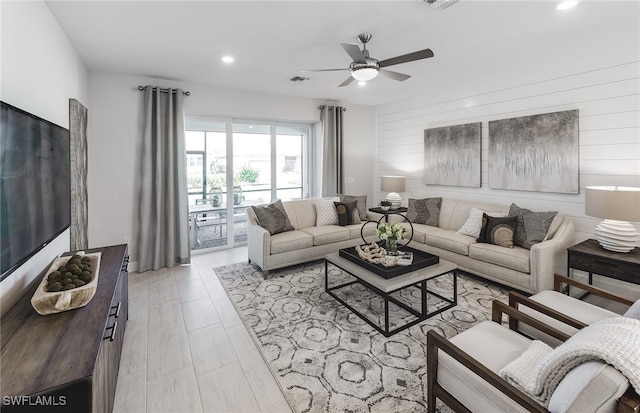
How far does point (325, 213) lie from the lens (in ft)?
15.7

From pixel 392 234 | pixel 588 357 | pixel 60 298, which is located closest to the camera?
pixel 588 357

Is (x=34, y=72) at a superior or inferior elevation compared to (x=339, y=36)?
inferior

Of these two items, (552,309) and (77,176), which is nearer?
(552,309)

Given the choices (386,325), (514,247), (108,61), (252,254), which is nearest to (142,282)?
(252,254)

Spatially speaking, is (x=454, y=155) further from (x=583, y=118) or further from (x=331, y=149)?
(x=331, y=149)

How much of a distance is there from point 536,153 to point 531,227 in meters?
0.96

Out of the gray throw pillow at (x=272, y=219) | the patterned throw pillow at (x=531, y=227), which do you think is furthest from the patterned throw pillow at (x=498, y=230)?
the gray throw pillow at (x=272, y=219)

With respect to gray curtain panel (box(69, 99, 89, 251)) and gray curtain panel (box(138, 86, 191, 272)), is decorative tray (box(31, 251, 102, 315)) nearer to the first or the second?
gray curtain panel (box(69, 99, 89, 251))

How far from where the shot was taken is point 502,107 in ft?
13.2

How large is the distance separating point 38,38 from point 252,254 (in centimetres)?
303

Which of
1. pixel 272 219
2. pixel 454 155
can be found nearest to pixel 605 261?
pixel 454 155

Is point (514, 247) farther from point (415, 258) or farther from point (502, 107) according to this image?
point (502, 107)

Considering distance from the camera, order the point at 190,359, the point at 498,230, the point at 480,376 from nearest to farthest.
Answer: the point at 480,376 < the point at 190,359 < the point at 498,230

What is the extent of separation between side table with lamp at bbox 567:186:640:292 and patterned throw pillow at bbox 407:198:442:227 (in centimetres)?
186
